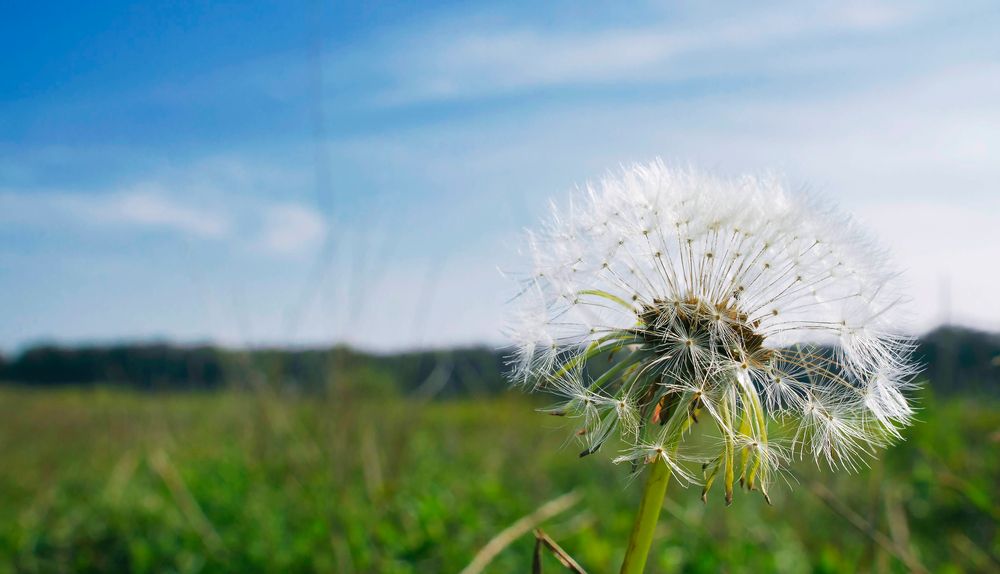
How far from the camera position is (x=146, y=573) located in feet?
14.4

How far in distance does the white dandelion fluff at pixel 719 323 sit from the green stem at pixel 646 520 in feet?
0.50

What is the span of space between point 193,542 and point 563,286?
12.5 ft

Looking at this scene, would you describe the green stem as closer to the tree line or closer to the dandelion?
the dandelion

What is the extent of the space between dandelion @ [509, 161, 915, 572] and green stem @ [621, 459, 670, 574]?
12 centimetres

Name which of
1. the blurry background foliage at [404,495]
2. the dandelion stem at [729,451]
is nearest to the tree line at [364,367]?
the blurry background foliage at [404,495]

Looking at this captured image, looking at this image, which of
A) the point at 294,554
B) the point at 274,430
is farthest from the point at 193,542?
the point at 274,430

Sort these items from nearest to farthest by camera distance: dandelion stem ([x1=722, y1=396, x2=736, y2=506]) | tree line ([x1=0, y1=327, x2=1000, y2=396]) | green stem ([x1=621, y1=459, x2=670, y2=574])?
green stem ([x1=621, y1=459, x2=670, y2=574]), dandelion stem ([x1=722, y1=396, x2=736, y2=506]), tree line ([x1=0, y1=327, x2=1000, y2=396])

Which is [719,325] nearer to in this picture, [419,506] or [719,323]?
[719,323]

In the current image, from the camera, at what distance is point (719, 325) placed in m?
Result: 1.35

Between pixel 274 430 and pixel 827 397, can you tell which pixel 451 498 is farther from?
pixel 827 397

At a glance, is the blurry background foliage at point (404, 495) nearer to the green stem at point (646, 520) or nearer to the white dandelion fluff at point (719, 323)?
the white dandelion fluff at point (719, 323)

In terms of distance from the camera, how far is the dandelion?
4.17 feet

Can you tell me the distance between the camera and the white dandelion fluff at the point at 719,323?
1275mm

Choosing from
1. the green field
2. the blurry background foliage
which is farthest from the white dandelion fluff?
the green field
